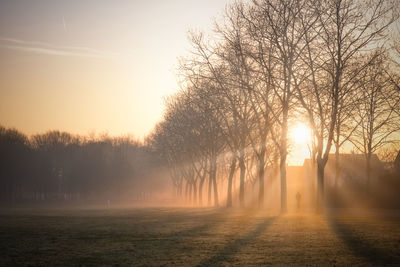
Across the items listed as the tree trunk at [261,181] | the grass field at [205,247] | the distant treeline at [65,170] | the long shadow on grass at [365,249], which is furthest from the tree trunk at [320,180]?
the distant treeline at [65,170]

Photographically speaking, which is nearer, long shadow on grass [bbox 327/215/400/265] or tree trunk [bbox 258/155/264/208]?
long shadow on grass [bbox 327/215/400/265]

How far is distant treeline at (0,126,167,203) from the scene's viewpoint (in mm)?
87062

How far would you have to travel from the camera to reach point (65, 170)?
110m

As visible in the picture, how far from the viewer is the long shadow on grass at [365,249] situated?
37.9ft

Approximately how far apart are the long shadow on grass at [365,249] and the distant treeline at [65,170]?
66.5 metres

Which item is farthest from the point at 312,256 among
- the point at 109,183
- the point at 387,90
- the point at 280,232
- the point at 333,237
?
the point at 109,183

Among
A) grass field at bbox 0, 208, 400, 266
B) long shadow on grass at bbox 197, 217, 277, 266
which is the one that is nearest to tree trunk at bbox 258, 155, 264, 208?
grass field at bbox 0, 208, 400, 266

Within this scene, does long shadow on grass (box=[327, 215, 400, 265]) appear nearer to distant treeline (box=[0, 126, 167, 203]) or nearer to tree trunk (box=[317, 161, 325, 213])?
tree trunk (box=[317, 161, 325, 213])

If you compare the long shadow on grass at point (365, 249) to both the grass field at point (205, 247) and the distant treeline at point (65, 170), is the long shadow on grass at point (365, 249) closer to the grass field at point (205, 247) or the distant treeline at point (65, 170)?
the grass field at point (205, 247)

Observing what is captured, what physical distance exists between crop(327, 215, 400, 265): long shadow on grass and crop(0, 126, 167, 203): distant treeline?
66.5 meters

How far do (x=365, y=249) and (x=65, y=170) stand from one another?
104 m

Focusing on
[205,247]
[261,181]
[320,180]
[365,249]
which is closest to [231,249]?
[205,247]

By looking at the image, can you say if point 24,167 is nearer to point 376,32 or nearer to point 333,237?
point 376,32

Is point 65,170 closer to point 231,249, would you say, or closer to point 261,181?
point 261,181
